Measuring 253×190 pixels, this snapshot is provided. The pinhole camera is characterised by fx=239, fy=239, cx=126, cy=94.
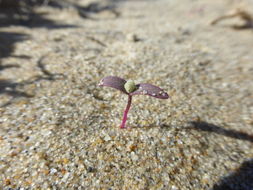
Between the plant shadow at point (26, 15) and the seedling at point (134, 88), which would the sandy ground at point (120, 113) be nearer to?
the plant shadow at point (26, 15)

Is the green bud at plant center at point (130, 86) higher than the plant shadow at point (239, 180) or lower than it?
higher

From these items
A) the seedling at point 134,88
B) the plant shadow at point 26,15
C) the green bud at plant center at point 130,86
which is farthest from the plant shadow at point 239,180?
the plant shadow at point 26,15

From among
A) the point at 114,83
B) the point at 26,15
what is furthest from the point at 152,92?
the point at 26,15

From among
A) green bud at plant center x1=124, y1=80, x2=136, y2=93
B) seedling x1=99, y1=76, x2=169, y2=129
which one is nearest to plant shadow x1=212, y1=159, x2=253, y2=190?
seedling x1=99, y1=76, x2=169, y2=129

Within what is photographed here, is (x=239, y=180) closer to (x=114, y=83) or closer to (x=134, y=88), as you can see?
(x=134, y=88)

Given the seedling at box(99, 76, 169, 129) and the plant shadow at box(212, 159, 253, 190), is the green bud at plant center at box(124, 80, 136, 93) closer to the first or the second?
the seedling at box(99, 76, 169, 129)

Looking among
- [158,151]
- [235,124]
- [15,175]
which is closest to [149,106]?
[158,151]

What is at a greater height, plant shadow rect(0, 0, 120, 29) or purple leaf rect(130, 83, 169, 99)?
plant shadow rect(0, 0, 120, 29)

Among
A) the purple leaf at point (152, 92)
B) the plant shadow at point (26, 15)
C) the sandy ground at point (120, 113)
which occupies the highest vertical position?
the plant shadow at point (26, 15)
